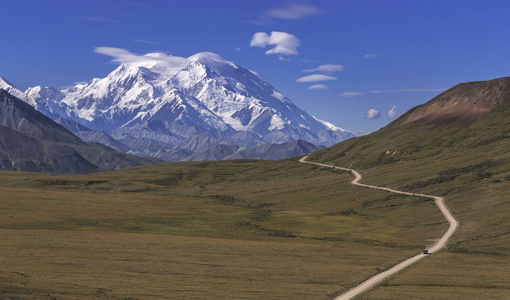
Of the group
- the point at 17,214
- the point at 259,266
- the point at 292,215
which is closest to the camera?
the point at 259,266

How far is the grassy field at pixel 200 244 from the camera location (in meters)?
60.3

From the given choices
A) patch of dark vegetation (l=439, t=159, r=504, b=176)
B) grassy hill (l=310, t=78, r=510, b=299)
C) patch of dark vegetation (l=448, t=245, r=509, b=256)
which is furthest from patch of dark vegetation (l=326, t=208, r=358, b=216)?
patch of dark vegetation (l=448, t=245, r=509, b=256)

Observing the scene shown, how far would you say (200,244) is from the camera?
A: 92.4m

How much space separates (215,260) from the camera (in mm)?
77750

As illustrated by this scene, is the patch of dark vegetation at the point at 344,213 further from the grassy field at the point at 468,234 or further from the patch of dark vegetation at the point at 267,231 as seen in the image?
the patch of dark vegetation at the point at 267,231

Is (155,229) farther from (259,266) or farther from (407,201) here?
(407,201)

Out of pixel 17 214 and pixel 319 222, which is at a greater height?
pixel 17 214

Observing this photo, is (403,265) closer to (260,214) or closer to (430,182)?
(260,214)

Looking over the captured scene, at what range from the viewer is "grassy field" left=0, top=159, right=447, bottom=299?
60312 millimetres

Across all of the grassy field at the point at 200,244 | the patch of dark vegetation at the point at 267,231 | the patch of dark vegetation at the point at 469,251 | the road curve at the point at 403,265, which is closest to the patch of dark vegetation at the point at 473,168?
the grassy field at the point at 200,244

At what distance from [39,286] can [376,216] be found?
105m

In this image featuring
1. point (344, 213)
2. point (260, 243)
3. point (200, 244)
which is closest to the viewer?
point (200, 244)

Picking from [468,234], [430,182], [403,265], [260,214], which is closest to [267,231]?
[260,214]

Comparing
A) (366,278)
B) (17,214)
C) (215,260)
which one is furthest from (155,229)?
(366,278)
